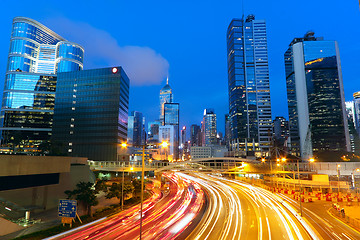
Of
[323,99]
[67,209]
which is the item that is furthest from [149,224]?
[323,99]

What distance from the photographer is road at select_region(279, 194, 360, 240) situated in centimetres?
2639

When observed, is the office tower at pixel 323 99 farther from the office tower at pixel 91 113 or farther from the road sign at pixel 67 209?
the road sign at pixel 67 209

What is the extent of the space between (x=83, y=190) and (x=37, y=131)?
131046 mm

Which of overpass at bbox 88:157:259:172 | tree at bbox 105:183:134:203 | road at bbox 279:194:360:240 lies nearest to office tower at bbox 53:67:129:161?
overpass at bbox 88:157:259:172

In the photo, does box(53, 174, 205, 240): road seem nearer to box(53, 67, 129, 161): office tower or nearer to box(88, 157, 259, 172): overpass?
box(88, 157, 259, 172): overpass

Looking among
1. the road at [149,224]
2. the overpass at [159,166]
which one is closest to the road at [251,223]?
the road at [149,224]

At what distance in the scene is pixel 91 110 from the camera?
422 ft

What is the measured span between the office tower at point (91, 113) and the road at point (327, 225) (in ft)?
331

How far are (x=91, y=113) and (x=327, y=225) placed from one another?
12162 centimetres

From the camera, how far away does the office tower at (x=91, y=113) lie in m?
125

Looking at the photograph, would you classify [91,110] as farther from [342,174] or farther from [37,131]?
[342,174]

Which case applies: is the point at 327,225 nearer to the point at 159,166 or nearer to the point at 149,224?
the point at 149,224

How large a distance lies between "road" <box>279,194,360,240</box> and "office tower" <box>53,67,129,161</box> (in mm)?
100993

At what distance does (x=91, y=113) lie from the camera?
421 ft
